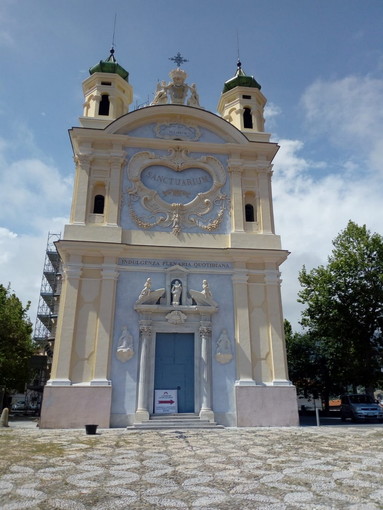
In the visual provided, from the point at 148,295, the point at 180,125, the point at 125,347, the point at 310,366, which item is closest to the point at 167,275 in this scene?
the point at 148,295

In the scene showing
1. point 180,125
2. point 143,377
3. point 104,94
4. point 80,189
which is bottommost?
point 143,377

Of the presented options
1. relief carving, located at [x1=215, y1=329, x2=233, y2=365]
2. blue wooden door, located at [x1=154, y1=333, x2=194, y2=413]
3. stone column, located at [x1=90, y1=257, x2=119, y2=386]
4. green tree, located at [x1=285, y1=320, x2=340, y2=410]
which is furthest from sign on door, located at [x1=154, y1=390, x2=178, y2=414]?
green tree, located at [x1=285, y1=320, x2=340, y2=410]

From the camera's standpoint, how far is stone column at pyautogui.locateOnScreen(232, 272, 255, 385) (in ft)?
53.6

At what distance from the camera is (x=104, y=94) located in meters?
21.4

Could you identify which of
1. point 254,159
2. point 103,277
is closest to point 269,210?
point 254,159

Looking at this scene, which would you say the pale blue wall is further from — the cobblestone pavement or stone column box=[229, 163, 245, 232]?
the cobblestone pavement

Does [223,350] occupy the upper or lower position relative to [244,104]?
lower

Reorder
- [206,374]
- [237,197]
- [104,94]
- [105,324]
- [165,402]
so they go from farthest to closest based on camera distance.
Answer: [104,94] < [237,197] < [105,324] < [206,374] < [165,402]

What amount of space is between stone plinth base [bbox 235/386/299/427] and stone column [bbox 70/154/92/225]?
9.92 m

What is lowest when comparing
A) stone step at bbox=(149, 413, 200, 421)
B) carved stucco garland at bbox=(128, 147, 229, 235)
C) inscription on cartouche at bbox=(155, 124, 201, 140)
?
stone step at bbox=(149, 413, 200, 421)

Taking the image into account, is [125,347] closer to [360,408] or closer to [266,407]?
[266,407]

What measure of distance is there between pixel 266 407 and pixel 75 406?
730 cm

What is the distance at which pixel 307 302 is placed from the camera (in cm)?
2667

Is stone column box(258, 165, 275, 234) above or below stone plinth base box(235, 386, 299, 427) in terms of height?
above
